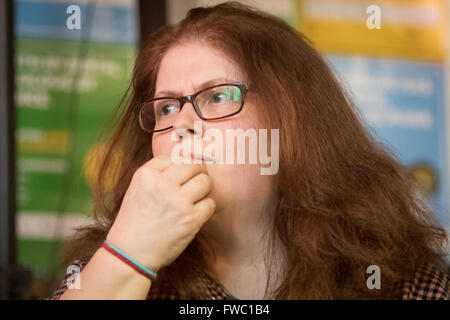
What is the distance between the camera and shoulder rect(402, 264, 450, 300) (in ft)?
3.87

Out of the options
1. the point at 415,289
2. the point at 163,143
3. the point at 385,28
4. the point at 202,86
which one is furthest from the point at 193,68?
the point at 385,28

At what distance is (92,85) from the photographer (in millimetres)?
2582

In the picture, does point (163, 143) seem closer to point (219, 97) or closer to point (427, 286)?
point (219, 97)

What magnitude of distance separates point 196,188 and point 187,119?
172 mm

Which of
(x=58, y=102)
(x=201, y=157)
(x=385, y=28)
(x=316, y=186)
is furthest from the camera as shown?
(x=385, y=28)

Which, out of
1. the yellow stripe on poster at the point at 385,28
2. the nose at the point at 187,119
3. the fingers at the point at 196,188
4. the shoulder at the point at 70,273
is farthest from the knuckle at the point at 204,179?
the yellow stripe on poster at the point at 385,28

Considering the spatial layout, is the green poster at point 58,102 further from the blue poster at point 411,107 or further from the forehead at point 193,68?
the forehead at point 193,68

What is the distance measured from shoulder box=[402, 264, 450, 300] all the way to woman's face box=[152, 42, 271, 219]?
1.04ft

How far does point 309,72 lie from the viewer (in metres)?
1.35

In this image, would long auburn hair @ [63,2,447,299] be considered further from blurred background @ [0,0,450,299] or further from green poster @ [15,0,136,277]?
green poster @ [15,0,136,277]

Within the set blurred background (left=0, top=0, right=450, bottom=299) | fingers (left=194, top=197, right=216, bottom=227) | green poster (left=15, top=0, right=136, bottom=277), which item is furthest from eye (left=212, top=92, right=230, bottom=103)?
green poster (left=15, top=0, right=136, bottom=277)

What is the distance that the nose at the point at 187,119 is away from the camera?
1180mm
